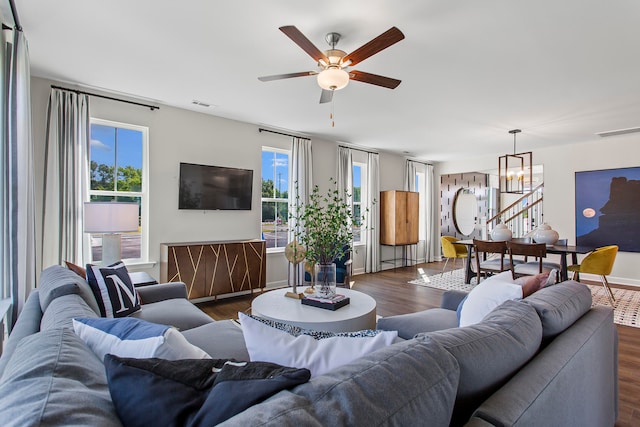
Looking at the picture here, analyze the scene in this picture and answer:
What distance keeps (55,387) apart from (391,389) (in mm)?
657

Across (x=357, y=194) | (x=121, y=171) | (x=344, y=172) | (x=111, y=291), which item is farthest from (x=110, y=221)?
(x=357, y=194)

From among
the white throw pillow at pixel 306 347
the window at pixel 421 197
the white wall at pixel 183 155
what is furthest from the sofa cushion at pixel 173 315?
the window at pixel 421 197

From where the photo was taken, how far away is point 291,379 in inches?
26.2

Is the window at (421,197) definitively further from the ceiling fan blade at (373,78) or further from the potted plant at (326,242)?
the potted plant at (326,242)

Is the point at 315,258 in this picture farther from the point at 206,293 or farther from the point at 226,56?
the point at 206,293

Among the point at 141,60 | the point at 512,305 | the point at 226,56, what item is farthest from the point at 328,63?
the point at 512,305

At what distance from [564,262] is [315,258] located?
373 centimetres

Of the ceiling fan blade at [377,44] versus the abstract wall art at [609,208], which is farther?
the abstract wall art at [609,208]

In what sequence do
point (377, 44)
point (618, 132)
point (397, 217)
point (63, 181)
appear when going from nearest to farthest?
point (377, 44)
point (63, 181)
point (618, 132)
point (397, 217)

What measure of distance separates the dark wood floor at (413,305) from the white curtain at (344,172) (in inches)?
67.3

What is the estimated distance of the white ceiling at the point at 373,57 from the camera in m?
2.23

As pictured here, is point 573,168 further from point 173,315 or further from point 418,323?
point 173,315

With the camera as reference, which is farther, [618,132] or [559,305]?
[618,132]

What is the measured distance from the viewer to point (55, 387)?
0.63 meters
